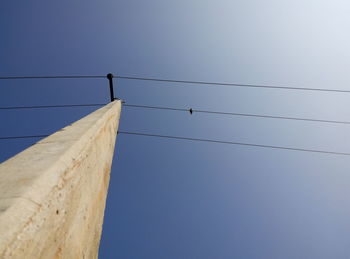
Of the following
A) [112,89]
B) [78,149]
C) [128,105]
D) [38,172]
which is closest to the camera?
[38,172]

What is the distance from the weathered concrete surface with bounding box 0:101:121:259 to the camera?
1696 mm

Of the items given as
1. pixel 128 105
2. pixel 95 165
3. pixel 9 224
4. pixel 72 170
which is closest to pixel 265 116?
pixel 128 105

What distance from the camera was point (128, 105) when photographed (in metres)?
11.2

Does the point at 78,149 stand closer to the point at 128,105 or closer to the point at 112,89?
the point at 112,89

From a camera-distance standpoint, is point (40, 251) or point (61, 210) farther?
point (61, 210)

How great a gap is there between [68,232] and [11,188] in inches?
29.6

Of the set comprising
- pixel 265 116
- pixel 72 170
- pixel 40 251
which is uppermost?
pixel 265 116

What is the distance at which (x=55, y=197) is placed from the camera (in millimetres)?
2152

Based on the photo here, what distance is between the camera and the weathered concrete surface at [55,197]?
1696 millimetres

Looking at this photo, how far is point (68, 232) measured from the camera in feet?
8.21

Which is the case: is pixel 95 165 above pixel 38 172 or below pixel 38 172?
above

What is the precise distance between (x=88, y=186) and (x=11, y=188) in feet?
4.09

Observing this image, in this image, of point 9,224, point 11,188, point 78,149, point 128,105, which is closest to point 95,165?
point 78,149

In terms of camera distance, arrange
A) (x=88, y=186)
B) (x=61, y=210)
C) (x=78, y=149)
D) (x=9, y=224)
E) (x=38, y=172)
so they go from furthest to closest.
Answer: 1. (x=88, y=186)
2. (x=78, y=149)
3. (x=61, y=210)
4. (x=38, y=172)
5. (x=9, y=224)
